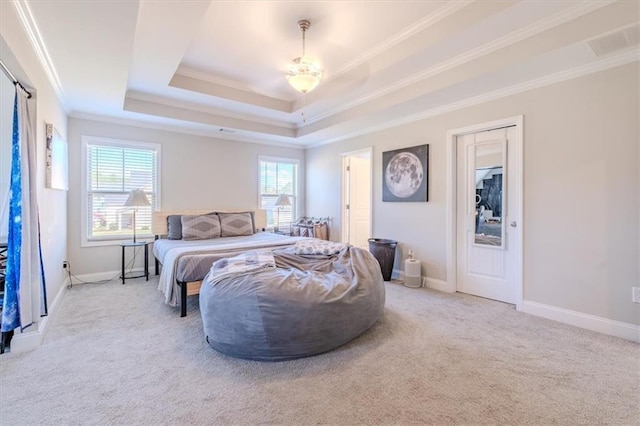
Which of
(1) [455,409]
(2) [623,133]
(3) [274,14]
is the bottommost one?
(1) [455,409]

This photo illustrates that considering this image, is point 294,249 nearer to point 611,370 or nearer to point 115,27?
point 115,27

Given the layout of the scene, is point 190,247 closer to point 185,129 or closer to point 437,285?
point 185,129

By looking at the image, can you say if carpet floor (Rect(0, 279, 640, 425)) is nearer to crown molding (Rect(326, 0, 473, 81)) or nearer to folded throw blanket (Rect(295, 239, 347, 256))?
folded throw blanket (Rect(295, 239, 347, 256))

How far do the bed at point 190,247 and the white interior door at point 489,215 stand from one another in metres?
2.26

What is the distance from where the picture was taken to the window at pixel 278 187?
6047mm

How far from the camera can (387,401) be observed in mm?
1773

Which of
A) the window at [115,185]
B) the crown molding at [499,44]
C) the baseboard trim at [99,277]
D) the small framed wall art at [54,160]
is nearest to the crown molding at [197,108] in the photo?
the window at [115,185]

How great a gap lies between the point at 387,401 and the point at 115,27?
121 inches

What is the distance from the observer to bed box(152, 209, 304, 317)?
10.2 feet

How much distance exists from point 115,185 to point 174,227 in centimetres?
111

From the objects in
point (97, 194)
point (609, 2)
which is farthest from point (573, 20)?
point (97, 194)

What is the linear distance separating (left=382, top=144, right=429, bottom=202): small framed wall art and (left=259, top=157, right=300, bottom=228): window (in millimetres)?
2198

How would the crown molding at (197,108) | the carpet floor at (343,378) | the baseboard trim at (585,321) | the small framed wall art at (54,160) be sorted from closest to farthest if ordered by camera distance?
the carpet floor at (343,378)
the baseboard trim at (585,321)
the small framed wall art at (54,160)
the crown molding at (197,108)

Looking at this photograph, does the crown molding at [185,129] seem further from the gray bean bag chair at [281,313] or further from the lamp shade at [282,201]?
the gray bean bag chair at [281,313]
